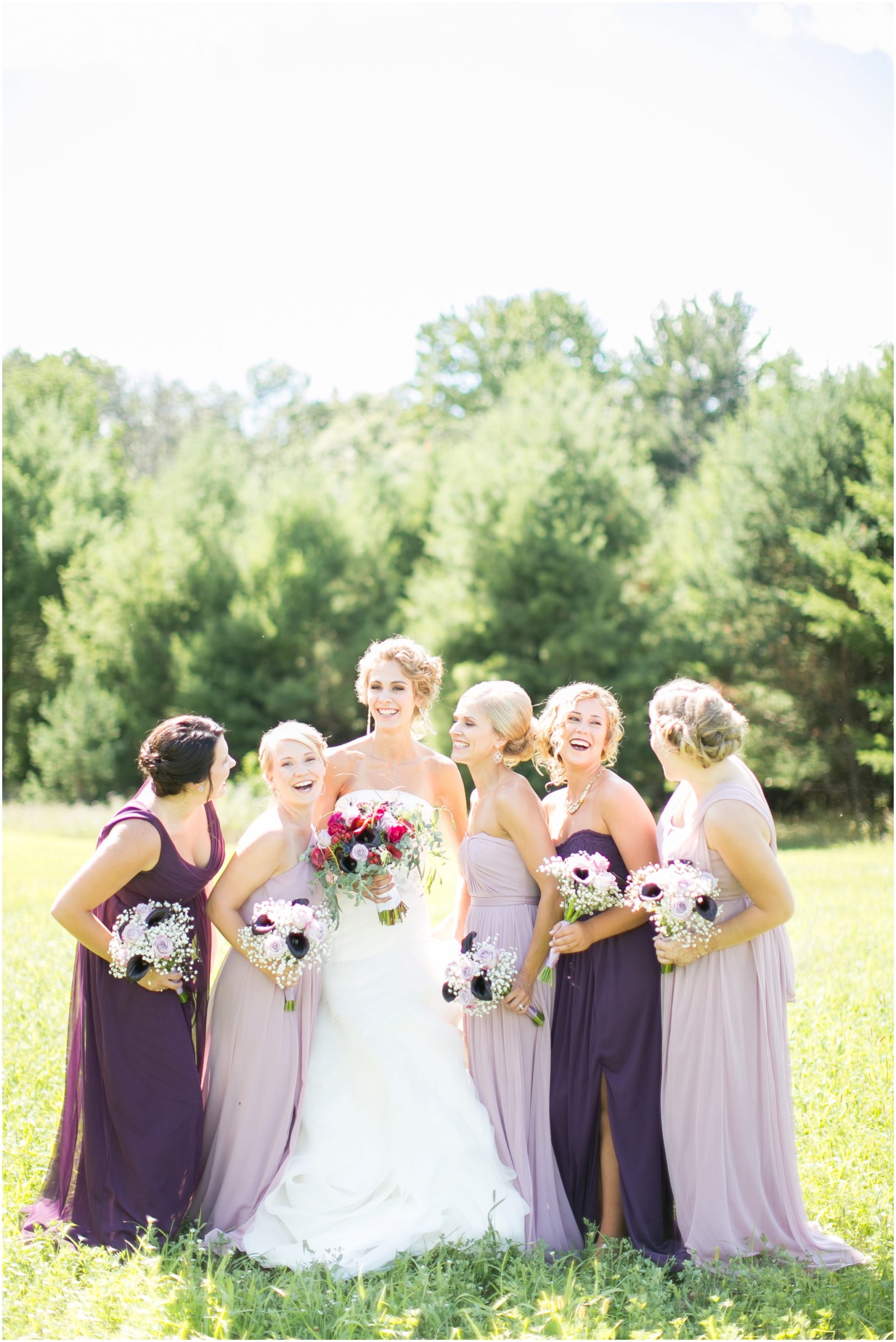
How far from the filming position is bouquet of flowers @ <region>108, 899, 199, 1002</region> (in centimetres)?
466

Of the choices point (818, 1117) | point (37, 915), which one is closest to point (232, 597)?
point (37, 915)

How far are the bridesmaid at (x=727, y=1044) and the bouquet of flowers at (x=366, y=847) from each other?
3.99 ft

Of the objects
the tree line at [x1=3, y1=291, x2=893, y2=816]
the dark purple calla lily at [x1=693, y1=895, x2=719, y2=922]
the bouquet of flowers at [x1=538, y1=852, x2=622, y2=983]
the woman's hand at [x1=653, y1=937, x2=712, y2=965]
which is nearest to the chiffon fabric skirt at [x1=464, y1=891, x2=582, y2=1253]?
the bouquet of flowers at [x1=538, y1=852, x2=622, y2=983]

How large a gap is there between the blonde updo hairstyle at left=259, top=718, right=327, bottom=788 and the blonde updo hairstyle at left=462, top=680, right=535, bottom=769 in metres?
0.78

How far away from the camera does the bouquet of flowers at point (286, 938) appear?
475 centimetres

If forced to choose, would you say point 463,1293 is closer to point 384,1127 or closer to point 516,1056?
point 384,1127

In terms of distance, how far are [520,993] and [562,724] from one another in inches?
51.4

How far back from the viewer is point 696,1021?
4.84 m

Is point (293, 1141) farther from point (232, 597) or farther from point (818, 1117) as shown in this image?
point (232, 597)

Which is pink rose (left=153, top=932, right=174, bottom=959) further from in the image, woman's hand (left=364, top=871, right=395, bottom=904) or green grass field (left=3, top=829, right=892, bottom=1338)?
green grass field (left=3, top=829, right=892, bottom=1338)

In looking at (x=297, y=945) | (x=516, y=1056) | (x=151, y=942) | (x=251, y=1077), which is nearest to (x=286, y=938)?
(x=297, y=945)

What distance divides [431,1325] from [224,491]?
32986 mm

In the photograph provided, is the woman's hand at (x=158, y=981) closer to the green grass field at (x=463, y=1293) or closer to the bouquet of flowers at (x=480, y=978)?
the green grass field at (x=463, y=1293)

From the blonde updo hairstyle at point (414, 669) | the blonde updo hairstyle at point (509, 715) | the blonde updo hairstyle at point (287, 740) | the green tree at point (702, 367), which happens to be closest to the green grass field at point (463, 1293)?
the blonde updo hairstyle at point (287, 740)
